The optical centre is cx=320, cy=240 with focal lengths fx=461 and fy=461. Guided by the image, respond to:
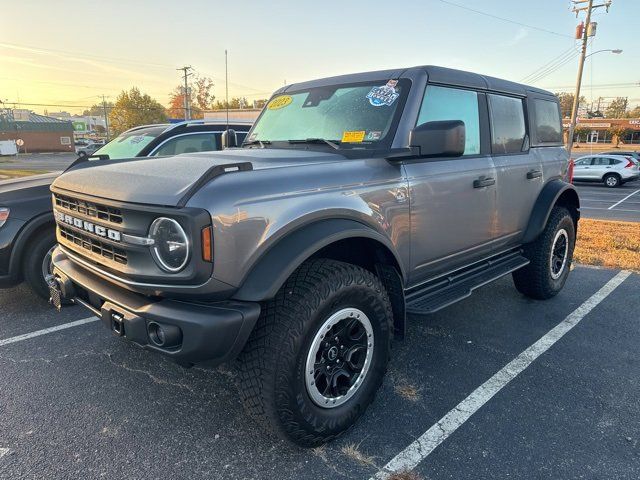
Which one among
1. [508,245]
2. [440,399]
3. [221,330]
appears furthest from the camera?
[508,245]

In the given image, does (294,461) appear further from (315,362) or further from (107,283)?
(107,283)

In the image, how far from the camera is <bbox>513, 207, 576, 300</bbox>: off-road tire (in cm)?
450

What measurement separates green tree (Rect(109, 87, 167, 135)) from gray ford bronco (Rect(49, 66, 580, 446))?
7204 cm

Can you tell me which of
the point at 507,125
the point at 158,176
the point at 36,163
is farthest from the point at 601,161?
the point at 36,163

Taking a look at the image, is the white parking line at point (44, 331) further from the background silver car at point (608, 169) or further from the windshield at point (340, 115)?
the background silver car at point (608, 169)

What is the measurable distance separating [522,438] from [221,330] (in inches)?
70.2

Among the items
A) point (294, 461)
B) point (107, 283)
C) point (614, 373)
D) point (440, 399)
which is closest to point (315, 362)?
point (294, 461)

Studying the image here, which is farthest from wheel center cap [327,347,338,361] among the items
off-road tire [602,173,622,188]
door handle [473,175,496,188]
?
off-road tire [602,173,622,188]

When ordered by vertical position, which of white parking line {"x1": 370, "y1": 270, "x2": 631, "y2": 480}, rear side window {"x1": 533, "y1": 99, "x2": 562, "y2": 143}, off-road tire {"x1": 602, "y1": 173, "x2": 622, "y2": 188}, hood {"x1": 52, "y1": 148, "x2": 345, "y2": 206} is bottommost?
off-road tire {"x1": 602, "y1": 173, "x2": 622, "y2": 188}

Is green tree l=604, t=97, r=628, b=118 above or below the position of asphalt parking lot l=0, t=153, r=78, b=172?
above

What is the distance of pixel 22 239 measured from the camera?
418 centimetres

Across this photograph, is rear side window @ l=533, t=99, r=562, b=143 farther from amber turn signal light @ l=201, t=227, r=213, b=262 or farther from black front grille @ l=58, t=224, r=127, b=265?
black front grille @ l=58, t=224, r=127, b=265

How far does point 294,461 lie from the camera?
237 centimetres

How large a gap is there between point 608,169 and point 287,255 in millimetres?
26135
